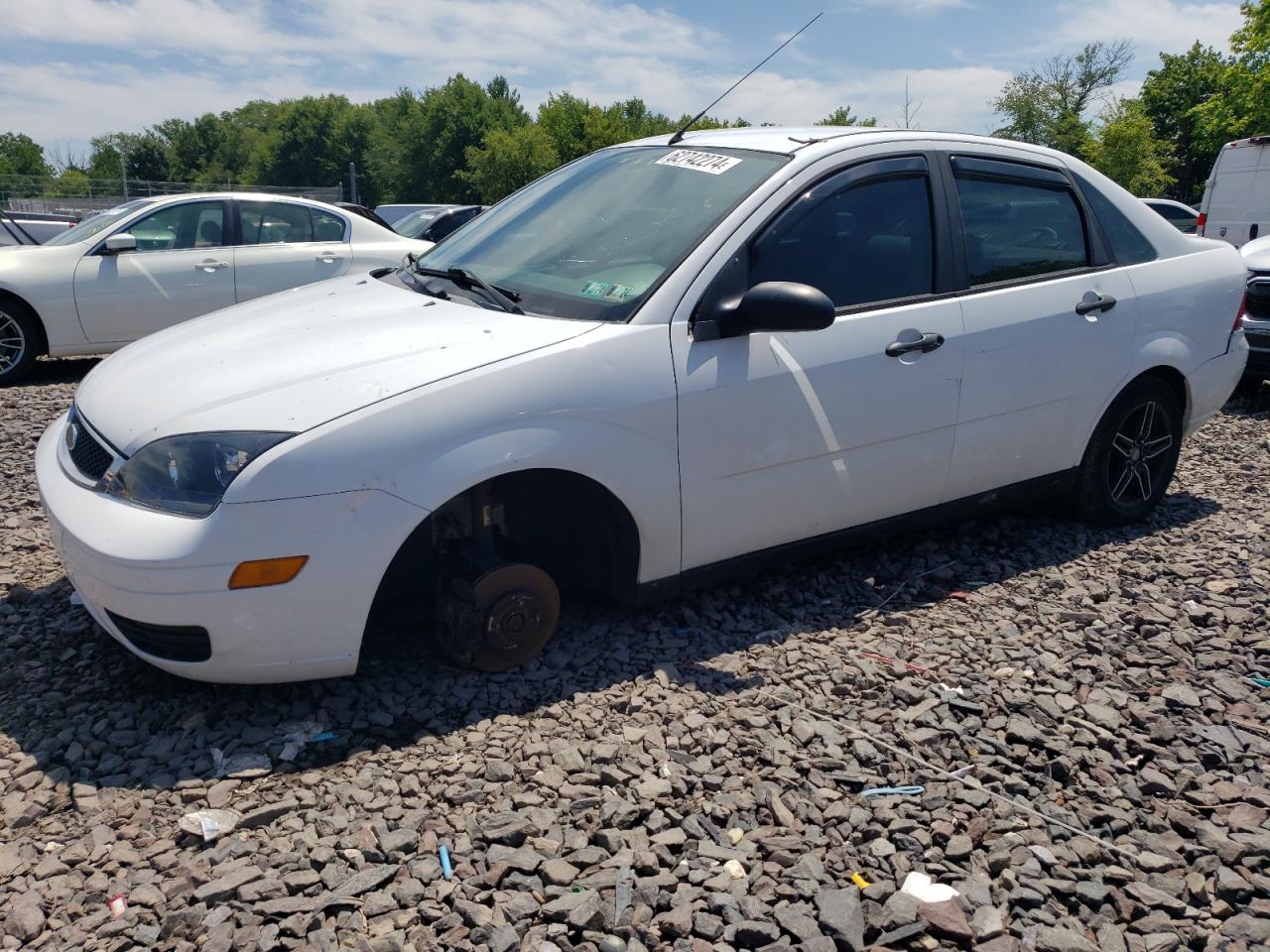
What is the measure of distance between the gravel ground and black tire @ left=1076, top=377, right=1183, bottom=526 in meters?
0.75

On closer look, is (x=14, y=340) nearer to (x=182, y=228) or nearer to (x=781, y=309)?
(x=182, y=228)

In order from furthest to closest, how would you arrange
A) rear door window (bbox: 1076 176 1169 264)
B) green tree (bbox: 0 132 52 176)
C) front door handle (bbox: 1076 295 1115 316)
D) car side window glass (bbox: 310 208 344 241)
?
1. green tree (bbox: 0 132 52 176)
2. car side window glass (bbox: 310 208 344 241)
3. rear door window (bbox: 1076 176 1169 264)
4. front door handle (bbox: 1076 295 1115 316)

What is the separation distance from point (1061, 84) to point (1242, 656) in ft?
188

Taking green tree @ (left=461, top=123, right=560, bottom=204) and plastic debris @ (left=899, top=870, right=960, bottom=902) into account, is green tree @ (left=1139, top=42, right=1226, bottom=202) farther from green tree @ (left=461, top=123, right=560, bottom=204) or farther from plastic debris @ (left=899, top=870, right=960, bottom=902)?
plastic debris @ (left=899, top=870, right=960, bottom=902)

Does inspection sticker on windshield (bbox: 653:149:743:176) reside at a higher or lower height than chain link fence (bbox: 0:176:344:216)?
lower

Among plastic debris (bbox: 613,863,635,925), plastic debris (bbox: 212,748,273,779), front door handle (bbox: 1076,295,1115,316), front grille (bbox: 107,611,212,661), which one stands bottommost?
plastic debris (bbox: 613,863,635,925)

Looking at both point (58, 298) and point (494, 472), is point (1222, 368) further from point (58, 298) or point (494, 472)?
point (58, 298)

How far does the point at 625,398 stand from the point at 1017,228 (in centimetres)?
218

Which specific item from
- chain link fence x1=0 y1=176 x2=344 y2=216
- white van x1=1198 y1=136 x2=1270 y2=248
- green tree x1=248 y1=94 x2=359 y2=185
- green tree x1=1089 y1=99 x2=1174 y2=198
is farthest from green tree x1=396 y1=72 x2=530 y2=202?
white van x1=1198 y1=136 x2=1270 y2=248

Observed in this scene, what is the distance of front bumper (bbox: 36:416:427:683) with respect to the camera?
9.46ft

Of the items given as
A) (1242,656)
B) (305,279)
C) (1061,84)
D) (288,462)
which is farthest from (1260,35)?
(288,462)

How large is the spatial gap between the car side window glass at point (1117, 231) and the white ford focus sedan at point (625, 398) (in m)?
0.02

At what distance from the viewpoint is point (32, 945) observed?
2.34 meters

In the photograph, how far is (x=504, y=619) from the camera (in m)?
3.44
